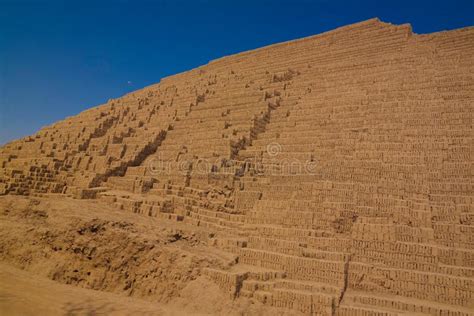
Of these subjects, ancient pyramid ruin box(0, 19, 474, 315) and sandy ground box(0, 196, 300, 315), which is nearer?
sandy ground box(0, 196, 300, 315)

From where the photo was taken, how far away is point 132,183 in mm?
14305

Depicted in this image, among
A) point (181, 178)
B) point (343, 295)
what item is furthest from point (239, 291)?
point (181, 178)

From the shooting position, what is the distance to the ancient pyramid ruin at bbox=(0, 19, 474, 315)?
7.96 meters

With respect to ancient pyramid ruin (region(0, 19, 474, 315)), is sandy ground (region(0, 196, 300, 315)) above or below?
below

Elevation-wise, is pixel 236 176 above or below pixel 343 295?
above

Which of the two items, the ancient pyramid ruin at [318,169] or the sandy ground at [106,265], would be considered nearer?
the sandy ground at [106,265]

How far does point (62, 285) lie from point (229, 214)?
4.76m

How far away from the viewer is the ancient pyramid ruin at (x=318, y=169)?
796cm

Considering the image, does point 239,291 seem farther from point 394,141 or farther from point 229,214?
point 394,141

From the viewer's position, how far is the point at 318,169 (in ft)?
38.2

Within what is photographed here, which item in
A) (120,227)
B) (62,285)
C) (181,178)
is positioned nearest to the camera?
(62,285)

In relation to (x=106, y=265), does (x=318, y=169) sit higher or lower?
higher

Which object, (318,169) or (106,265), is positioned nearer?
(106,265)

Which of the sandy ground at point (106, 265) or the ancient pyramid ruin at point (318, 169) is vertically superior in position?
the ancient pyramid ruin at point (318, 169)
